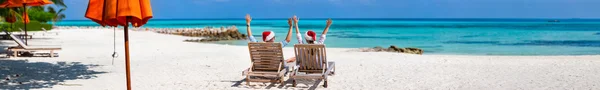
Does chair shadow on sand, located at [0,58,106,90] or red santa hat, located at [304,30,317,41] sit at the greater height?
red santa hat, located at [304,30,317,41]

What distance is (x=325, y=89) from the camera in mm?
8500

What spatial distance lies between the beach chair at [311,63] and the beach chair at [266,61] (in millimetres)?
233

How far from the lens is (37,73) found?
10.6 metres

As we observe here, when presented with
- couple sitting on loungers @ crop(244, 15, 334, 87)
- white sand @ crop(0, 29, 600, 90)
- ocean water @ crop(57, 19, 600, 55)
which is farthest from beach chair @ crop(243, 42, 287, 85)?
ocean water @ crop(57, 19, 600, 55)

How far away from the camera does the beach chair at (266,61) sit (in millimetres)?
8312

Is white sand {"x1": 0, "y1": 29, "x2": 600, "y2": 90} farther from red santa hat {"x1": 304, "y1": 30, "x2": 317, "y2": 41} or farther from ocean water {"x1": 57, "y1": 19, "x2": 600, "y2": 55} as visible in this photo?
ocean water {"x1": 57, "y1": 19, "x2": 600, "y2": 55}

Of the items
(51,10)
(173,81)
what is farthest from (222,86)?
(51,10)

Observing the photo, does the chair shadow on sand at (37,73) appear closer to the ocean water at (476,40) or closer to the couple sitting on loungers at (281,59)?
the couple sitting on loungers at (281,59)

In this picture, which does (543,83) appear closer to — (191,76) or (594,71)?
(594,71)

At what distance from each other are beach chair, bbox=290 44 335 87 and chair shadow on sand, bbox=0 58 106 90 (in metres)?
3.59

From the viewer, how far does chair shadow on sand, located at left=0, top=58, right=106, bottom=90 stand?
8930 mm

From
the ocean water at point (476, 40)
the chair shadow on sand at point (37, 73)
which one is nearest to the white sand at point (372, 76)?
the chair shadow on sand at point (37, 73)

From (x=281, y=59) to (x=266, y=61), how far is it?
0.27 meters

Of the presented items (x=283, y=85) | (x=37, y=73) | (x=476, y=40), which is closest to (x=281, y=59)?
(x=283, y=85)
